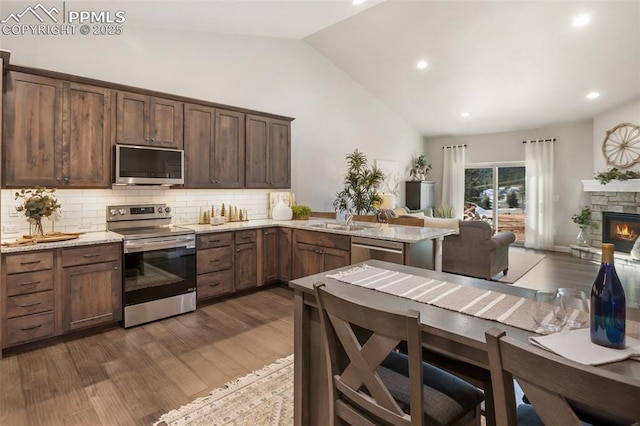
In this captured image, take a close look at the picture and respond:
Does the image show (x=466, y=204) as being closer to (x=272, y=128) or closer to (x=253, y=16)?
(x=272, y=128)

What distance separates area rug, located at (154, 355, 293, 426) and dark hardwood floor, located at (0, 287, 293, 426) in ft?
0.33

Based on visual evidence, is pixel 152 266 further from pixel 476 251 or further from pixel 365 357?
pixel 476 251

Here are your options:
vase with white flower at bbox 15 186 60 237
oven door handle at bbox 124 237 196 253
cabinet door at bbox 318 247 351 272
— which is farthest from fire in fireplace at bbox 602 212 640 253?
vase with white flower at bbox 15 186 60 237

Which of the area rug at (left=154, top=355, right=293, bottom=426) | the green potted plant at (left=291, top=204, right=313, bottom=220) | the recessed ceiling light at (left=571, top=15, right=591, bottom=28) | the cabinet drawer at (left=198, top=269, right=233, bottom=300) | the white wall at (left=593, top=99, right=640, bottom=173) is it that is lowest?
the area rug at (left=154, top=355, right=293, bottom=426)

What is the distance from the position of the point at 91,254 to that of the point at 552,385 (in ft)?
11.6

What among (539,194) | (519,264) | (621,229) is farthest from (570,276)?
(539,194)

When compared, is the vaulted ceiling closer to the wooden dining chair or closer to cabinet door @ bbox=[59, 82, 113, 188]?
cabinet door @ bbox=[59, 82, 113, 188]

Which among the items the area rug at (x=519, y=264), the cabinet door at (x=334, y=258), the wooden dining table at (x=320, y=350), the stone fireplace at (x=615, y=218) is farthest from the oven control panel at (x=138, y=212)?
the stone fireplace at (x=615, y=218)

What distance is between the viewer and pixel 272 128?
5035 mm

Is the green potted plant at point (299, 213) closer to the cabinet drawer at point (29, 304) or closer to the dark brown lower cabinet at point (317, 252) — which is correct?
the dark brown lower cabinet at point (317, 252)

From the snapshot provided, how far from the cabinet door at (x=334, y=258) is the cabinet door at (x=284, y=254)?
64 centimetres

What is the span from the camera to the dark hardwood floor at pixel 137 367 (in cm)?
208

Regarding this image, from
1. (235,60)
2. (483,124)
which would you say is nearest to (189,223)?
(235,60)

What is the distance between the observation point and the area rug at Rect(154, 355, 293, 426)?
6.47 feet
